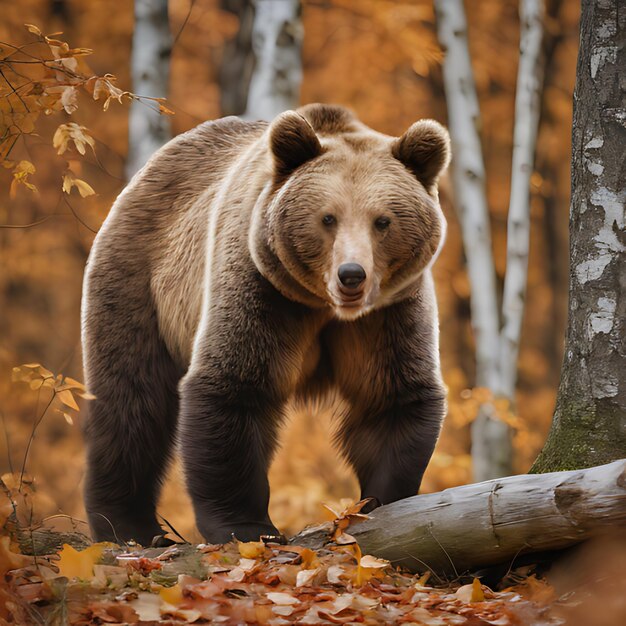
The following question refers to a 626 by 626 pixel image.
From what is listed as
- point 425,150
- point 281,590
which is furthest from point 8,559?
point 425,150

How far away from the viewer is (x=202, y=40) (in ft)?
48.4

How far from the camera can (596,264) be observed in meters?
4.69

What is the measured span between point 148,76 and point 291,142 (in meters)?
4.46

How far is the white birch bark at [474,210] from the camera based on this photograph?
10148 mm

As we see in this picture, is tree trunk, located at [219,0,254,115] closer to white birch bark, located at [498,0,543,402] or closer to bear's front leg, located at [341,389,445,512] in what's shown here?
white birch bark, located at [498,0,543,402]

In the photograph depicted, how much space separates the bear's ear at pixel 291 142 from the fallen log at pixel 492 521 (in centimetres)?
185

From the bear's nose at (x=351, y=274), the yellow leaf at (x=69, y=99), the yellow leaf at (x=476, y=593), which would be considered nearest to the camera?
the yellow leaf at (x=476, y=593)

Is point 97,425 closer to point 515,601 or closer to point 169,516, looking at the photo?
point 515,601

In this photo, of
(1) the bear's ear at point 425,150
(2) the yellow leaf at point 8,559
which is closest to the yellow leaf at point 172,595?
(2) the yellow leaf at point 8,559

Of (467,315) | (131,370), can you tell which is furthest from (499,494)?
(467,315)

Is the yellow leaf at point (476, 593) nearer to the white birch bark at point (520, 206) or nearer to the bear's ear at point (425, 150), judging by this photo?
the bear's ear at point (425, 150)

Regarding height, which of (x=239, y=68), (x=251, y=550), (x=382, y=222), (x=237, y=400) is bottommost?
(x=251, y=550)

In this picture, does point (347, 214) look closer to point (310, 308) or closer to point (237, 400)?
point (310, 308)

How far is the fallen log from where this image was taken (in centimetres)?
366
